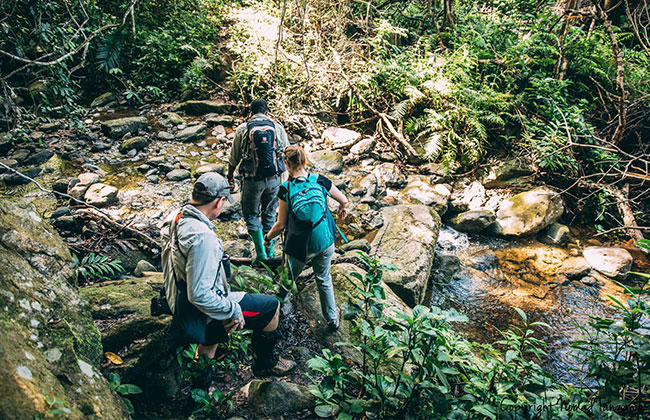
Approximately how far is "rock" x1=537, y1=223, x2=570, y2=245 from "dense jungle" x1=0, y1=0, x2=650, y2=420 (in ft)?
0.16

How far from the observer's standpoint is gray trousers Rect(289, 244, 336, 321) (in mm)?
3557

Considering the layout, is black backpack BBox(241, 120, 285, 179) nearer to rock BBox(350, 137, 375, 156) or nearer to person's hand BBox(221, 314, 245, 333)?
person's hand BBox(221, 314, 245, 333)

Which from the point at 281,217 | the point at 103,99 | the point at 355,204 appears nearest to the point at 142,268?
the point at 281,217

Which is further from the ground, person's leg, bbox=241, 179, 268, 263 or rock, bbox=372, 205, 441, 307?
person's leg, bbox=241, 179, 268, 263

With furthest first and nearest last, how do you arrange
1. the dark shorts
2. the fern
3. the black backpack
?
the black backpack → the fern → the dark shorts

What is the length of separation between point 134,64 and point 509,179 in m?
11.2

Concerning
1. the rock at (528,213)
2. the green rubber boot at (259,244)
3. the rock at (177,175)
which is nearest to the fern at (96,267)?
the green rubber boot at (259,244)

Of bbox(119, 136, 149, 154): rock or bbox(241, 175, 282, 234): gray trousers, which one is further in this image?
bbox(119, 136, 149, 154): rock

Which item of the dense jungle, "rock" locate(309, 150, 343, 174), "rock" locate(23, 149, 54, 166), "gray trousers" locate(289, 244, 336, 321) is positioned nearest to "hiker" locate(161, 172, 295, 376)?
the dense jungle

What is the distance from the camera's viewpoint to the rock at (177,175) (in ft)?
23.9

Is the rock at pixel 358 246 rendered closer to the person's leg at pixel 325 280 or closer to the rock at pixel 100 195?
the person's leg at pixel 325 280

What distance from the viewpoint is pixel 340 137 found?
9359 millimetres

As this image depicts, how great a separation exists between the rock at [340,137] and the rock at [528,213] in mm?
4038

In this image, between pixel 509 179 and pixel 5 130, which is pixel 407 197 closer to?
pixel 509 179
